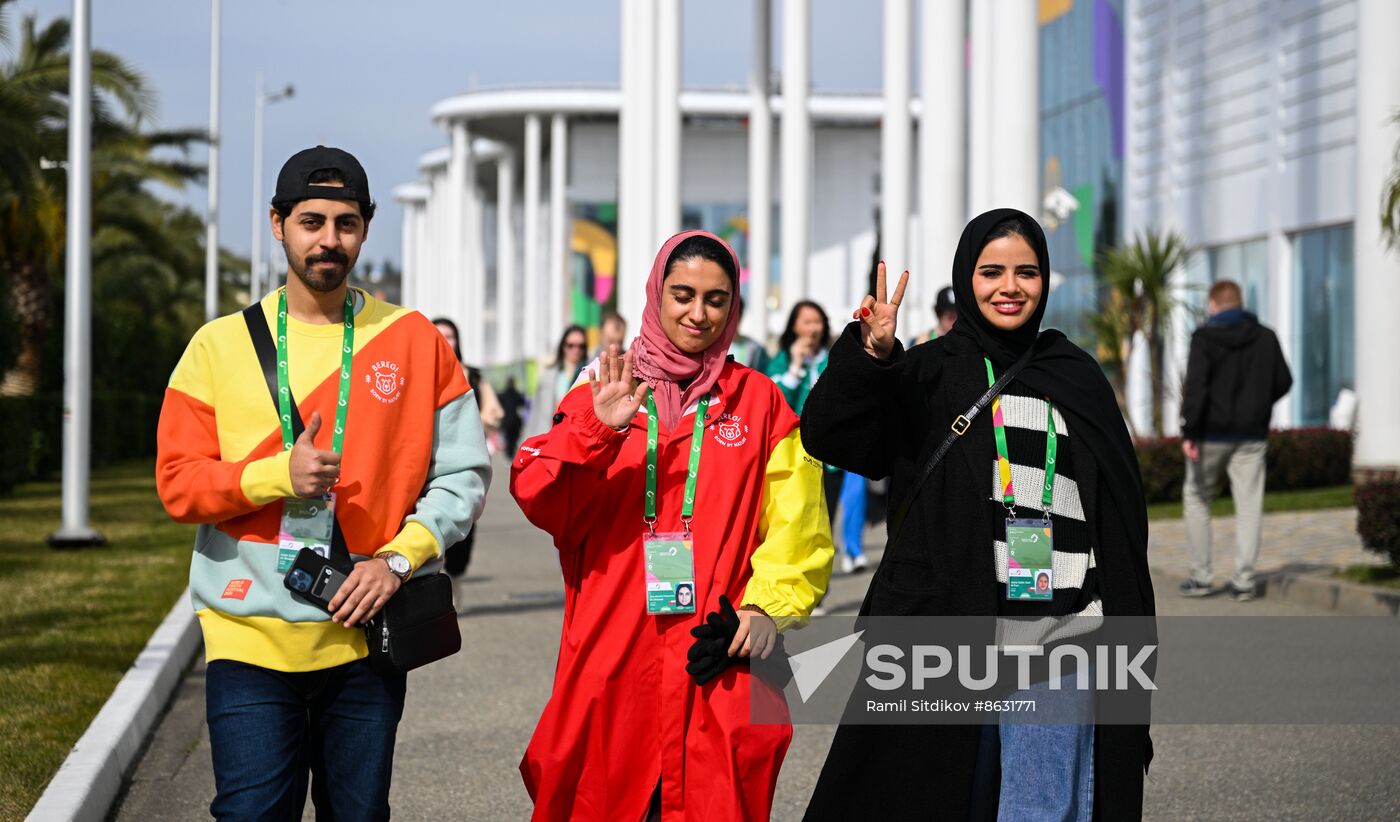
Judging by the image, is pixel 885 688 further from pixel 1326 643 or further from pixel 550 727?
pixel 1326 643

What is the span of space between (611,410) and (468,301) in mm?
82663

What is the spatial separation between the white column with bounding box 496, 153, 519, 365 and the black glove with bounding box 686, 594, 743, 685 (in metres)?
81.1

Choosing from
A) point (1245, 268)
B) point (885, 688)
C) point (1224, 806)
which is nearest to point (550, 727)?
point (885, 688)

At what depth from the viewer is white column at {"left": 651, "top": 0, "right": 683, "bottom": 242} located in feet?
114

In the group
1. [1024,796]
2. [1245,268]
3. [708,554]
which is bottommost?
[1024,796]

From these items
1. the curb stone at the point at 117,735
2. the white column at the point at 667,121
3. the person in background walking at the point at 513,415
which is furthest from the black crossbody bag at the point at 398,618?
the white column at the point at 667,121

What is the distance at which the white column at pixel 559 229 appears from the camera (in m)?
75.3

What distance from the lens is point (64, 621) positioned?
11383mm

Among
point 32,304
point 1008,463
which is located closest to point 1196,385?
point 1008,463

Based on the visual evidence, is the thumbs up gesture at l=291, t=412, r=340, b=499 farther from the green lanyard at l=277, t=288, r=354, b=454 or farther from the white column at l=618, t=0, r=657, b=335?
the white column at l=618, t=0, r=657, b=335

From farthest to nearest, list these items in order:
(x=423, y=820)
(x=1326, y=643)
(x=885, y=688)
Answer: (x=1326, y=643)
(x=423, y=820)
(x=885, y=688)

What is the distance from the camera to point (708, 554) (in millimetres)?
4367

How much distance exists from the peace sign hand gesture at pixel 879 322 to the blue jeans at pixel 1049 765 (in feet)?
2.72

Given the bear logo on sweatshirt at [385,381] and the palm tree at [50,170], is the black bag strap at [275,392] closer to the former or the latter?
the bear logo on sweatshirt at [385,381]
